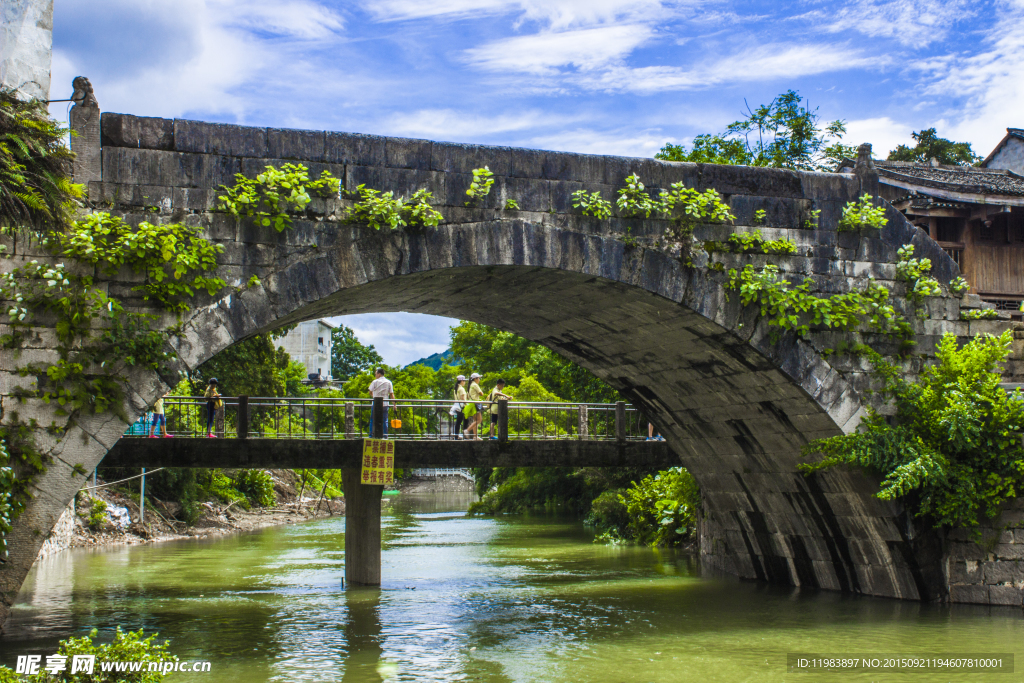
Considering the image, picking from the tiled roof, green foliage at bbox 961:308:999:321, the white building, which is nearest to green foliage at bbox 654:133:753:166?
the tiled roof

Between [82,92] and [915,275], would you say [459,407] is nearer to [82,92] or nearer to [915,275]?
[915,275]

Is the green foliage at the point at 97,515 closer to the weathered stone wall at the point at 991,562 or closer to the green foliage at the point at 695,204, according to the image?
the green foliage at the point at 695,204

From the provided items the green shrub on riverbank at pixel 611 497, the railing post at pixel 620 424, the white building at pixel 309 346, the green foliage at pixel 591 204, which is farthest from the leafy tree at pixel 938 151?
the white building at pixel 309 346

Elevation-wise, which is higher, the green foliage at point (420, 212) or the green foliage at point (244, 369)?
the green foliage at point (420, 212)

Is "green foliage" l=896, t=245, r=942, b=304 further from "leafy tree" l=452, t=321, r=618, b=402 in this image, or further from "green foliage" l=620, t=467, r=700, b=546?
"leafy tree" l=452, t=321, r=618, b=402

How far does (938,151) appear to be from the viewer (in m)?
27.0

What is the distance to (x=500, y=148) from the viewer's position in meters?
8.88

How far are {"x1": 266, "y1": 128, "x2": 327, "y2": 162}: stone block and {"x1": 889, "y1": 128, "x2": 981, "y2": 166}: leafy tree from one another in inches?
894

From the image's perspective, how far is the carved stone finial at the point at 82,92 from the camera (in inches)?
304

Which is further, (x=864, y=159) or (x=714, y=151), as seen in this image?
(x=714, y=151)

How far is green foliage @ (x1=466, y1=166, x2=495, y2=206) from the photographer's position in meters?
8.56

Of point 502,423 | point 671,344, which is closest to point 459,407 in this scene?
point 502,423

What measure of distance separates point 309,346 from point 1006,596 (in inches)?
2318

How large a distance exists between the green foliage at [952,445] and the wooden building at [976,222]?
223 inches
